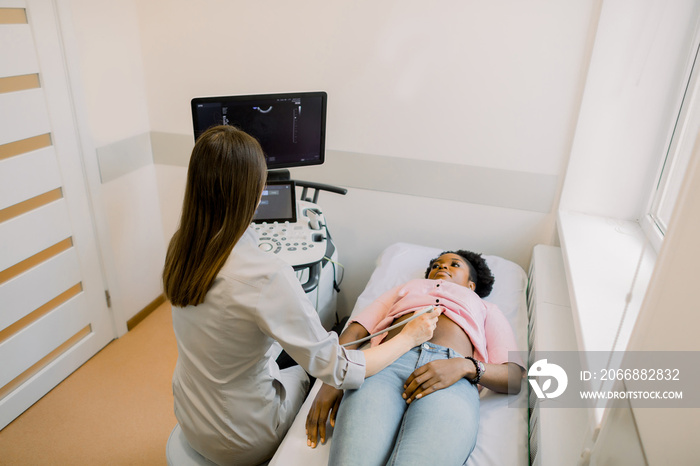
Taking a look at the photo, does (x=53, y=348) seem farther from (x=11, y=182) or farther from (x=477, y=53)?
(x=477, y=53)

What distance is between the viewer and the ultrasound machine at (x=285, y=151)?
69.7 inches

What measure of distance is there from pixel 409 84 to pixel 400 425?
1.43m

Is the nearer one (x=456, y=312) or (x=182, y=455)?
(x=182, y=455)

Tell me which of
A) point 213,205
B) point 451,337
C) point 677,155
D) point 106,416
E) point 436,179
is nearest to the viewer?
point 213,205

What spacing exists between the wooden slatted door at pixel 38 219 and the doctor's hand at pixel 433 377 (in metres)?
1.56

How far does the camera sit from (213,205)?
3.61 feet

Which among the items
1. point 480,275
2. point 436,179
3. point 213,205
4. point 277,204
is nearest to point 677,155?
point 480,275

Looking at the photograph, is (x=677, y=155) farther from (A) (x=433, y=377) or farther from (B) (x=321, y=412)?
(B) (x=321, y=412)

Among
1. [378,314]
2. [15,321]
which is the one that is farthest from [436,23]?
[15,321]

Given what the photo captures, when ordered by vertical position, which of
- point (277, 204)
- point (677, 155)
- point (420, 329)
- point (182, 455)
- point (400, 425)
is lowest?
point (182, 455)

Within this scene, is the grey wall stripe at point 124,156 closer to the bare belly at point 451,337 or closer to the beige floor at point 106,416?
the beige floor at point 106,416

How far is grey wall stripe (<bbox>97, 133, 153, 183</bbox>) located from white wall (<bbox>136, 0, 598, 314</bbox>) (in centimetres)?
12

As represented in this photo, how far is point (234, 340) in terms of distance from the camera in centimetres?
115

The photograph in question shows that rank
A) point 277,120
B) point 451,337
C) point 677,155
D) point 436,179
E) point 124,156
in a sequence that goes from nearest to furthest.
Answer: point 451,337
point 677,155
point 277,120
point 436,179
point 124,156
